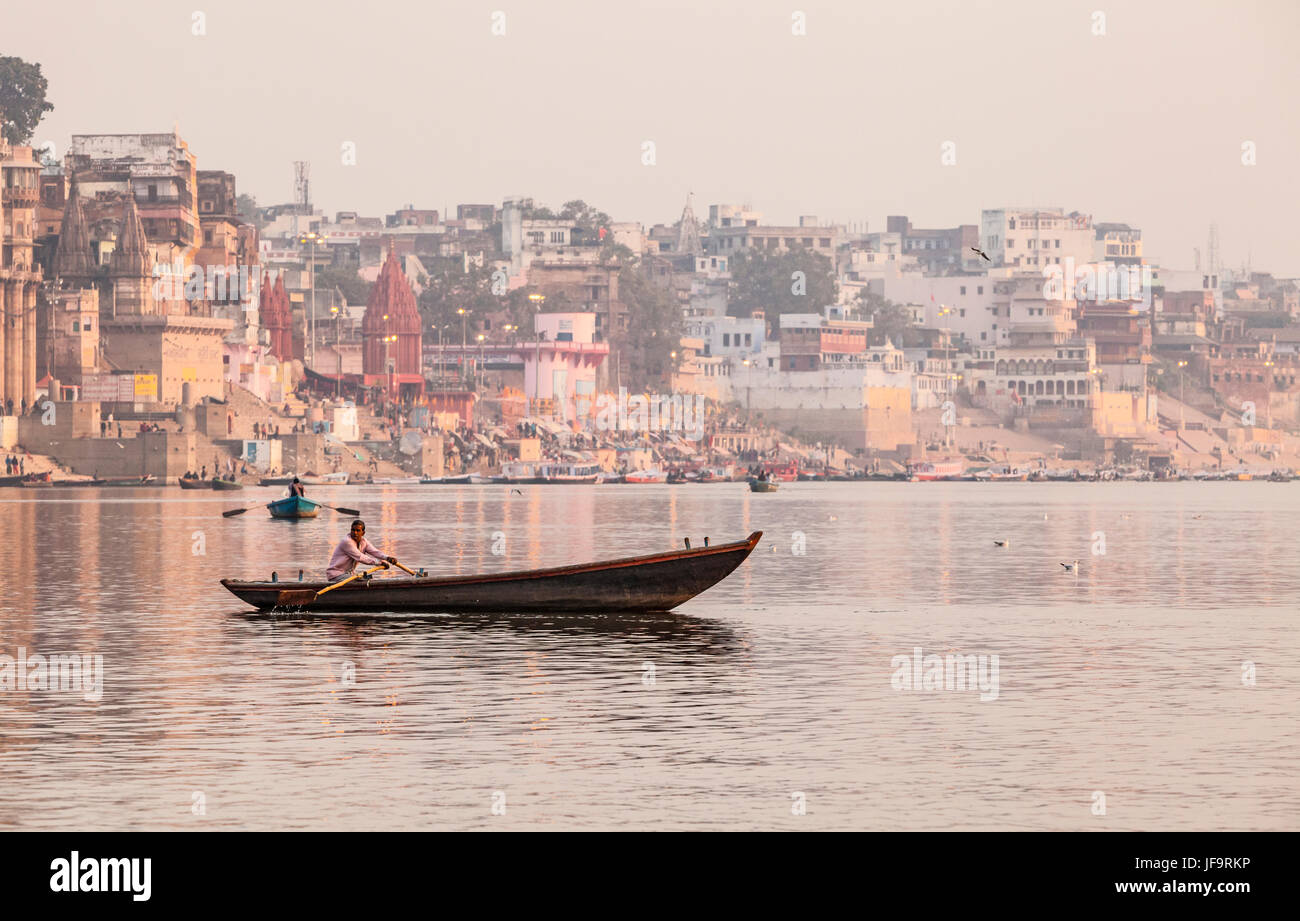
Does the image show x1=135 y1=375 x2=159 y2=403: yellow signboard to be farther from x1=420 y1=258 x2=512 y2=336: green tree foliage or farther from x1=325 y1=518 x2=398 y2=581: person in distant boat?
x1=325 y1=518 x2=398 y2=581: person in distant boat

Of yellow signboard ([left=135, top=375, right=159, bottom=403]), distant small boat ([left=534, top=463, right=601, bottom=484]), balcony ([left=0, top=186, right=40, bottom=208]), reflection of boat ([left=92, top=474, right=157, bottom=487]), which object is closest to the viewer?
reflection of boat ([left=92, top=474, right=157, bottom=487])

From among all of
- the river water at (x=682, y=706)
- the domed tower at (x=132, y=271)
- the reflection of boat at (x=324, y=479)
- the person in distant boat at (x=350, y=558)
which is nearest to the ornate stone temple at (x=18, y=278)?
the domed tower at (x=132, y=271)

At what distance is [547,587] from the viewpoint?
33.5 metres

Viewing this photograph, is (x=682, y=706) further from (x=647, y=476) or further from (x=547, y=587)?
(x=647, y=476)

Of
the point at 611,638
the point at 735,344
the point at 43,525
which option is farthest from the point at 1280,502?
the point at 611,638

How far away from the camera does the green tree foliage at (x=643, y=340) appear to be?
174 meters

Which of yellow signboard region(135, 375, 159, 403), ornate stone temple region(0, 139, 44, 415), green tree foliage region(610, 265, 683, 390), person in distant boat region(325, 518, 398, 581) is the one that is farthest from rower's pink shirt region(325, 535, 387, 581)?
green tree foliage region(610, 265, 683, 390)

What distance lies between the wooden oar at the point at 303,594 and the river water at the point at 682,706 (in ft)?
1.91

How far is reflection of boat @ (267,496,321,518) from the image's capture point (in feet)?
243

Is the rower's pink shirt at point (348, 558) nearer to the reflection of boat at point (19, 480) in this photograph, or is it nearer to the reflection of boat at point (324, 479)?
the reflection of boat at point (19, 480)

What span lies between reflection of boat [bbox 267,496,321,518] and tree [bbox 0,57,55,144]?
81447 millimetres

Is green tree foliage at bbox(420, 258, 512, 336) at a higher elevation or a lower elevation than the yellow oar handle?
higher

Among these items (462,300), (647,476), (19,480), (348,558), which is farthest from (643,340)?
(348,558)

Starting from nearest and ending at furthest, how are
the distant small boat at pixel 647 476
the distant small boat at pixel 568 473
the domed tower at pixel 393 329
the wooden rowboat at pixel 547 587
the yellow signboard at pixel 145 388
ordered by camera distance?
1. the wooden rowboat at pixel 547 587
2. the yellow signboard at pixel 145 388
3. the domed tower at pixel 393 329
4. the distant small boat at pixel 568 473
5. the distant small boat at pixel 647 476
